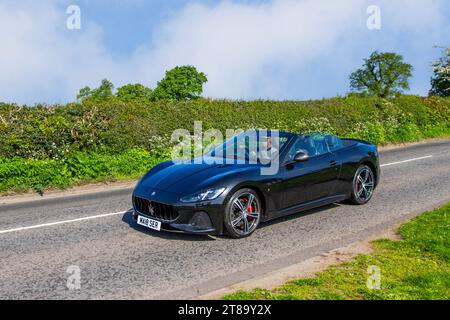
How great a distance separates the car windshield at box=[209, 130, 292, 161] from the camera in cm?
799

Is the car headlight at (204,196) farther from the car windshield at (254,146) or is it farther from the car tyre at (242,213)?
the car windshield at (254,146)

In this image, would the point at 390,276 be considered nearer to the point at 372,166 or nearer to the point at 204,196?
the point at 204,196

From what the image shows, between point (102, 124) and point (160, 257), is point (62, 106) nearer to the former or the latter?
point (102, 124)

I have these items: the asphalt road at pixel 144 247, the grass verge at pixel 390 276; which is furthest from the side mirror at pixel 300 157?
the grass verge at pixel 390 276

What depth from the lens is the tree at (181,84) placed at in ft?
219

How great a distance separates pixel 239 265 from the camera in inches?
243

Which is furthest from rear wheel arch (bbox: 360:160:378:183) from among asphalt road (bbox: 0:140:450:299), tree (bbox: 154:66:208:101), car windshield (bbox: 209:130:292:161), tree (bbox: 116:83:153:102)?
tree (bbox: 116:83:153:102)

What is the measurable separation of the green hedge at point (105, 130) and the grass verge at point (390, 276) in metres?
8.71

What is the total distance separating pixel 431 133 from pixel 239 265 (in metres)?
21.4

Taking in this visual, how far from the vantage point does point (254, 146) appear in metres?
8.23

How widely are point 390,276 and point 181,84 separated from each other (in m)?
63.2

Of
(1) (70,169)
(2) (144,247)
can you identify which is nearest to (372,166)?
(2) (144,247)

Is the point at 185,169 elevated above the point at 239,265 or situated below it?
above
